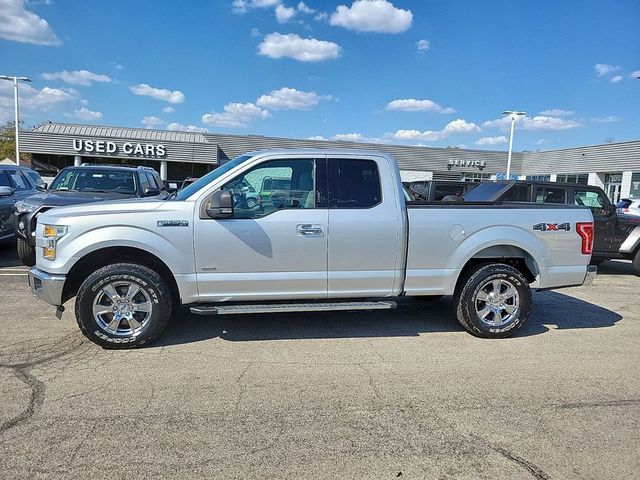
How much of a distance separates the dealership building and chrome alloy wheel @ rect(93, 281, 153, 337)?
34939mm

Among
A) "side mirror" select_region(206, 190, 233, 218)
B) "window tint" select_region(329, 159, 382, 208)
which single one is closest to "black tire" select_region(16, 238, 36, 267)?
"side mirror" select_region(206, 190, 233, 218)

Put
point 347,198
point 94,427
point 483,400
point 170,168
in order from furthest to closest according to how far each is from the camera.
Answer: point 170,168, point 347,198, point 483,400, point 94,427

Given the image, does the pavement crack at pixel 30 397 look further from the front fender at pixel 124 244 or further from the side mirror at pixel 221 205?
the side mirror at pixel 221 205

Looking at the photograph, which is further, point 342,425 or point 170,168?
point 170,168

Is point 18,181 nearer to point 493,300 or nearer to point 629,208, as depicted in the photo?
point 493,300

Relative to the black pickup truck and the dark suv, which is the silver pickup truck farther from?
the black pickup truck

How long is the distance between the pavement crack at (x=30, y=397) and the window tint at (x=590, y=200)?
9761 mm

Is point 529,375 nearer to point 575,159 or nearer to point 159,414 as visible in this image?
point 159,414

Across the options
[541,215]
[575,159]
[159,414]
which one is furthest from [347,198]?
[575,159]

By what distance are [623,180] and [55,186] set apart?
1505 inches

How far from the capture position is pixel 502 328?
5.24 metres

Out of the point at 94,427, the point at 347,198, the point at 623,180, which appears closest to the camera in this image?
the point at 94,427

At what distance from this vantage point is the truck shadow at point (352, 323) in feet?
16.9

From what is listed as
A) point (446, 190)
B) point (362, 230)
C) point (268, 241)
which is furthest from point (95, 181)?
point (446, 190)
